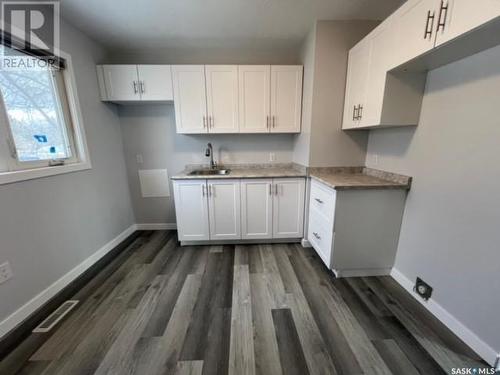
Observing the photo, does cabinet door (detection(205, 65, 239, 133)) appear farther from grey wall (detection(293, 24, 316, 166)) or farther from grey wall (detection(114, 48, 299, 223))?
grey wall (detection(293, 24, 316, 166))

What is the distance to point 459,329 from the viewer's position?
1.33m

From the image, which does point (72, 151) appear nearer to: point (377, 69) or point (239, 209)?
point (239, 209)

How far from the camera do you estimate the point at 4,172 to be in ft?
4.72

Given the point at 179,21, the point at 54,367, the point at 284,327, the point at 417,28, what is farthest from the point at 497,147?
the point at 54,367

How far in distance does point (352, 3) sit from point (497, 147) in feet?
5.36

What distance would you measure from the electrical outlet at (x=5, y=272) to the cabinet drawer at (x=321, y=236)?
2532 mm

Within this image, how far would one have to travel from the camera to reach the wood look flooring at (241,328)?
1.17 meters

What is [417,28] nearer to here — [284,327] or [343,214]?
[343,214]

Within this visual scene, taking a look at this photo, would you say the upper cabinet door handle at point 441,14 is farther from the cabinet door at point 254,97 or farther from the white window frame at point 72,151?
the white window frame at point 72,151

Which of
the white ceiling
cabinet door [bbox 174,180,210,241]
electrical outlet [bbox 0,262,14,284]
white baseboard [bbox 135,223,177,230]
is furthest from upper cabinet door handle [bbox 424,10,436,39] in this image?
white baseboard [bbox 135,223,177,230]

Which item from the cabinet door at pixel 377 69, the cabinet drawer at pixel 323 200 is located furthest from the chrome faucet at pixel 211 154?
the cabinet door at pixel 377 69

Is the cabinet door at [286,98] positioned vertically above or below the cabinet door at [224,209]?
above

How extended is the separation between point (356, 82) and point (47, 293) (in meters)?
3.40

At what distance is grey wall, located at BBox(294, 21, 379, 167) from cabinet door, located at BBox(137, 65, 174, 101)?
1.67 metres
